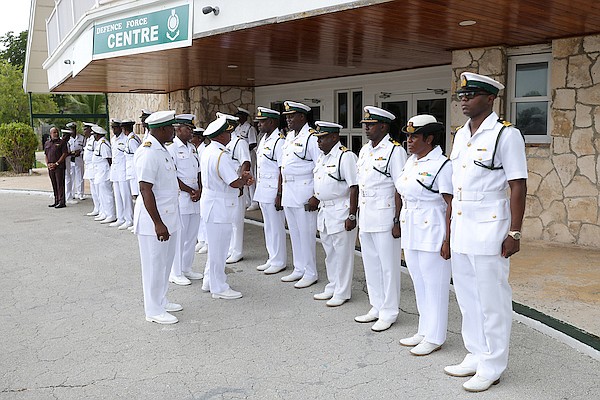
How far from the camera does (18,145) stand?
67.3ft

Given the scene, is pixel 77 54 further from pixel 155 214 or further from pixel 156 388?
pixel 156 388

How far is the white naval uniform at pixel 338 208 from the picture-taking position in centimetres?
522

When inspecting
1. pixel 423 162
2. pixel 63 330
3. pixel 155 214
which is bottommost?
pixel 63 330

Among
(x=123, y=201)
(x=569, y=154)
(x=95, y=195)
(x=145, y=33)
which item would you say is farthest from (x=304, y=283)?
(x=95, y=195)

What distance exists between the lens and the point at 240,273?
678 cm

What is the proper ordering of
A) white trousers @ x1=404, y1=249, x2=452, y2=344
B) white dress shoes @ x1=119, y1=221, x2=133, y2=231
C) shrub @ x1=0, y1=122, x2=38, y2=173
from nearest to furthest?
1. white trousers @ x1=404, y1=249, x2=452, y2=344
2. white dress shoes @ x1=119, y1=221, x2=133, y2=231
3. shrub @ x1=0, y1=122, x2=38, y2=173

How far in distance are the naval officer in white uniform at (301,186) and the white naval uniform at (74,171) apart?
27.5 feet

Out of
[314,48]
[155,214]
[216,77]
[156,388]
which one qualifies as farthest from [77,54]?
[156,388]

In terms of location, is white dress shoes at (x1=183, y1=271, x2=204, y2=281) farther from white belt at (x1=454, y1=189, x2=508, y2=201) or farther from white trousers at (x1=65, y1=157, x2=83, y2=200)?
white trousers at (x1=65, y1=157, x2=83, y2=200)

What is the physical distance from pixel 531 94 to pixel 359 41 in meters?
2.52

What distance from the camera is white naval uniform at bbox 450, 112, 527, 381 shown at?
3402 millimetres

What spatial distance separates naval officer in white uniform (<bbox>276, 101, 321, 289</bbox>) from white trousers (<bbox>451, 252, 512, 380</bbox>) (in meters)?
2.56

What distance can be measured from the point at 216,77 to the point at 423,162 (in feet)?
26.9

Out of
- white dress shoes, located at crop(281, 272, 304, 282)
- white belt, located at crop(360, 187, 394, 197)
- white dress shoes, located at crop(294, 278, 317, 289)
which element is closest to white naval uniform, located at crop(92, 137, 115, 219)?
white dress shoes, located at crop(281, 272, 304, 282)
